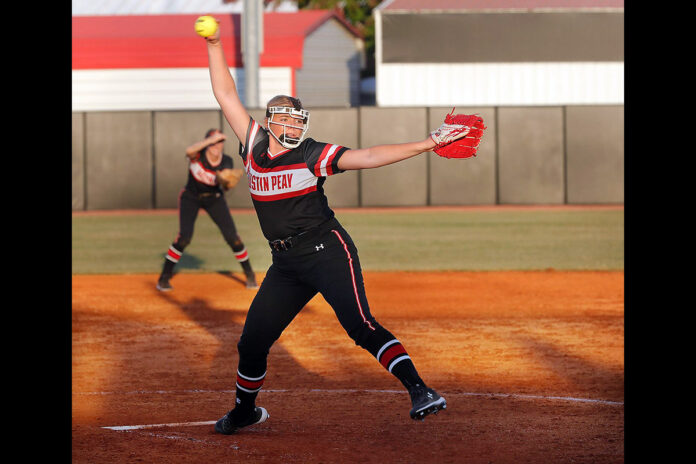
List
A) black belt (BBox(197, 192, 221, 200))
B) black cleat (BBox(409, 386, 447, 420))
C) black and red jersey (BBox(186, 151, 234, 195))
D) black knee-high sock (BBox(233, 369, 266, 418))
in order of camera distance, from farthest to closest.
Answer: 1. black belt (BBox(197, 192, 221, 200))
2. black and red jersey (BBox(186, 151, 234, 195))
3. black knee-high sock (BBox(233, 369, 266, 418))
4. black cleat (BBox(409, 386, 447, 420))

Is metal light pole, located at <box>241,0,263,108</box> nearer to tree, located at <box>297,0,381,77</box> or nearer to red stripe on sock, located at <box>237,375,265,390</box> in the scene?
tree, located at <box>297,0,381,77</box>

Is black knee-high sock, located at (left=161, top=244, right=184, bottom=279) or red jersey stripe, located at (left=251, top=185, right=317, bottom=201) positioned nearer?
red jersey stripe, located at (left=251, top=185, right=317, bottom=201)

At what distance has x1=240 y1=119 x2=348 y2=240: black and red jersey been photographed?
5.84 m

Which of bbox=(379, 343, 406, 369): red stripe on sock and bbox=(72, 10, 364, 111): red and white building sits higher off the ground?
bbox=(72, 10, 364, 111): red and white building

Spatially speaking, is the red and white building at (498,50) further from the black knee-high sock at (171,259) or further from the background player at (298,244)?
the background player at (298,244)

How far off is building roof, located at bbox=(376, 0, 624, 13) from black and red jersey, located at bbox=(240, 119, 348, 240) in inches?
1076

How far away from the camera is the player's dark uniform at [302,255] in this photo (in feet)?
18.9

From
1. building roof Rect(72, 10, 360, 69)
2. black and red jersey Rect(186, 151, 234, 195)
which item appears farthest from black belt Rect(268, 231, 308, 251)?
building roof Rect(72, 10, 360, 69)

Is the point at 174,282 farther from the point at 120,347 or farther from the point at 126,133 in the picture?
the point at 126,133

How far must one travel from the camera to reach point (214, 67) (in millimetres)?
6398

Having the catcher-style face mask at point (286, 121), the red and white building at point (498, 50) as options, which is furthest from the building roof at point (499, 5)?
the catcher-style face mask at point (286, 121)

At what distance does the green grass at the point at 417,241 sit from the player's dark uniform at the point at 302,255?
30.8 feet

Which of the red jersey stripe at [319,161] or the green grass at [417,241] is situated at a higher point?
the red jersey stripe at [319,161]
